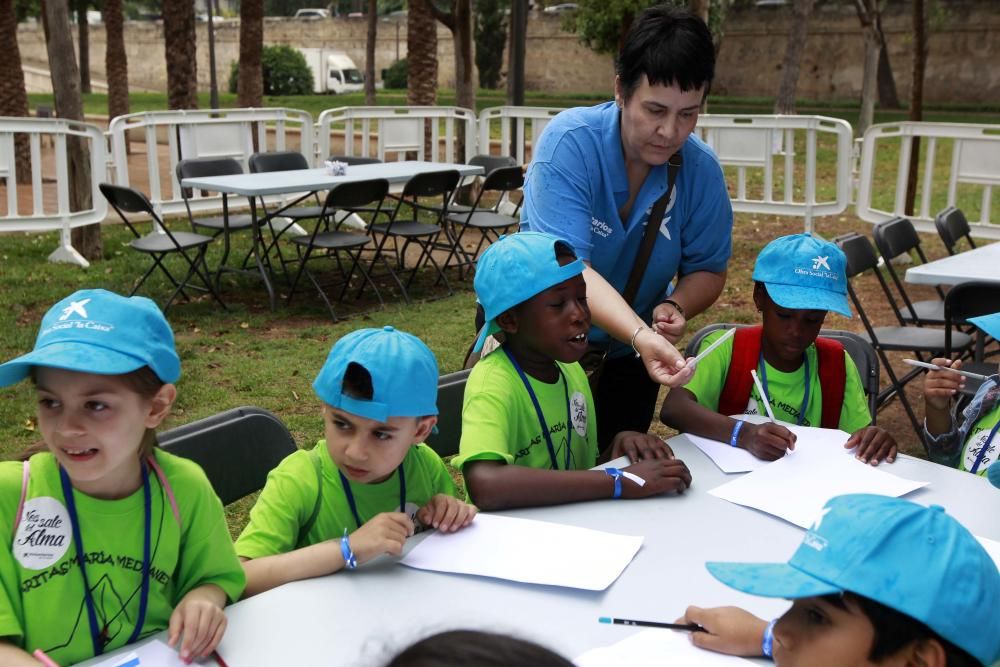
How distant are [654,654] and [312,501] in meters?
0.78

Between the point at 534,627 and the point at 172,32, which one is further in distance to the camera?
the point at 172,32

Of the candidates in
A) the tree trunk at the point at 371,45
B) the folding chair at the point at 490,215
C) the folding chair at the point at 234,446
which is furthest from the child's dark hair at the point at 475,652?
the tree trunk at the point at 371,45

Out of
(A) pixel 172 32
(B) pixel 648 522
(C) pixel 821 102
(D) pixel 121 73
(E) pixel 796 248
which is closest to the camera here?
(B) pixel 648 522

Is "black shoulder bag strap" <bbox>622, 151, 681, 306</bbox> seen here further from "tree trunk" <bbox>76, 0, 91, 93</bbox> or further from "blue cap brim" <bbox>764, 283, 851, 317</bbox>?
"tree trunk" <bbox>76, 0, 91, 93</bbox>

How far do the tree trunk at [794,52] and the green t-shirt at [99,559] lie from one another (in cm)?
1868

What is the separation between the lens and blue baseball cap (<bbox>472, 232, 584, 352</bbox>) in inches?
92.3

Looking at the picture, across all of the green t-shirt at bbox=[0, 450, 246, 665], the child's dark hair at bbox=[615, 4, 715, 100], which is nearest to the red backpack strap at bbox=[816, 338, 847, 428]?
the child's dark hair at bbox=[615, 4, 715, 100]

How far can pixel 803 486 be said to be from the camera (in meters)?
2.34

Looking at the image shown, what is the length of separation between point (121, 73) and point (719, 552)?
48.8ft

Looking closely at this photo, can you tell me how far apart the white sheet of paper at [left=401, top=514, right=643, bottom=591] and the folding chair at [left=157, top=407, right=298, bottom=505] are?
64 cm

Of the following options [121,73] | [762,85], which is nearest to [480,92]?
[762,85]

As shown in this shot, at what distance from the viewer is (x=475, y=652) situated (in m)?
0.74

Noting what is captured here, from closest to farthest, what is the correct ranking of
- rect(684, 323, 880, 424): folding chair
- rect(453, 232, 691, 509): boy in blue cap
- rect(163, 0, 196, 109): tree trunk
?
rect(453, 232, 691, 509): boy in blue cap < rect(684, 323, 880, 424): folding chair < rect(163, 0, 196, 109): tree trunk

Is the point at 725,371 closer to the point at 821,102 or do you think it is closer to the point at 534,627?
the point at 534,627
